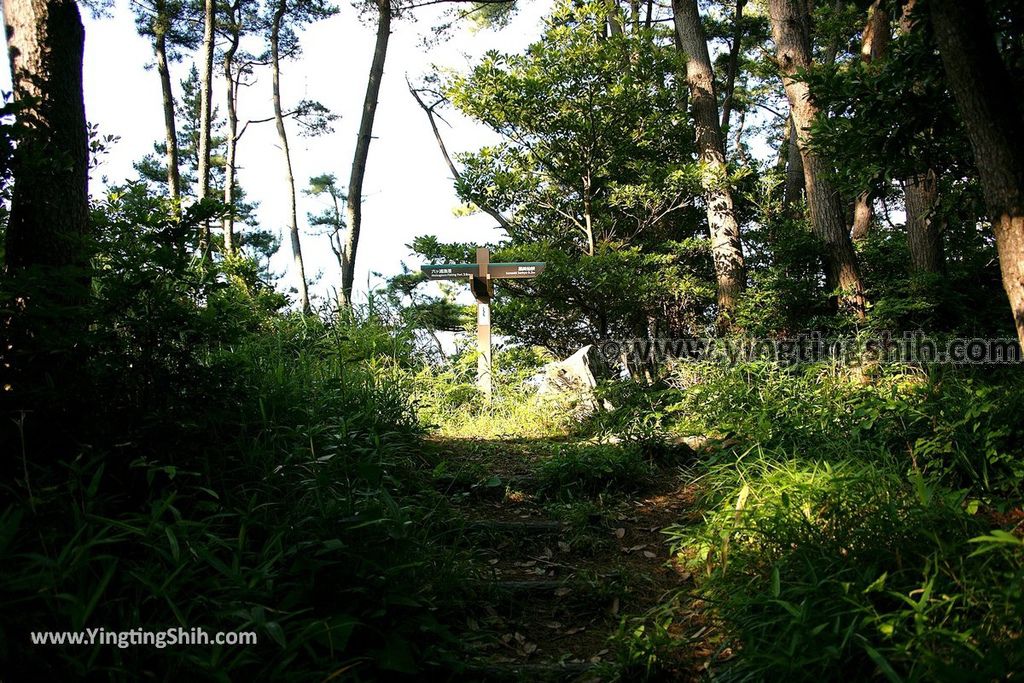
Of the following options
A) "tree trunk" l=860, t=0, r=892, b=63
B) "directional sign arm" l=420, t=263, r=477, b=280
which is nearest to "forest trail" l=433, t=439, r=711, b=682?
"directional sign arm" l=420, t=263, r=477, b=280

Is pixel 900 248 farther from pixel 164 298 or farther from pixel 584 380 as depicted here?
pixel 164 298

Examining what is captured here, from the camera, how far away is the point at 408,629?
9.07 feet

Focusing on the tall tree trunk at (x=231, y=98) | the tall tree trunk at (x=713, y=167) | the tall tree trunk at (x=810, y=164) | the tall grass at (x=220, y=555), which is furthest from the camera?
the tall tree trunk at (x=231, y=98)

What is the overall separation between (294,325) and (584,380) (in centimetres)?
328

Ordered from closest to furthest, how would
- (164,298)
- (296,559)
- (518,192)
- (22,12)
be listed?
(296,559), (164,298), (22,12), (518,192)

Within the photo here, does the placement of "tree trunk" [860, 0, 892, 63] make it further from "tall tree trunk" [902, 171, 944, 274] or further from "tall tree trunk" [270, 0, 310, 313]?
"tall tree trunk" [270, 0, 310, 313]

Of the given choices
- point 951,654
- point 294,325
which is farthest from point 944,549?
point 294,325

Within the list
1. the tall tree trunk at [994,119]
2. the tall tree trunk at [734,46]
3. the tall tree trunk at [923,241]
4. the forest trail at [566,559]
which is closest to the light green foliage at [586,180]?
the tall tree trunk at [923,241]

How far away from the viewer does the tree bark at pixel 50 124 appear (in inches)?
135

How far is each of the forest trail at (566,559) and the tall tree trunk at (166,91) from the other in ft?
35.6

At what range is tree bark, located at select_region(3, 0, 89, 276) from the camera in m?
3.43

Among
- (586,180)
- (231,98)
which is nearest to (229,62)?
(231,98)

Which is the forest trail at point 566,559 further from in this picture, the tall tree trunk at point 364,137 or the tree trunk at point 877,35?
the tall tree trunk at point 364,137

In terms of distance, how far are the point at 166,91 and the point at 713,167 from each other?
11756mm
